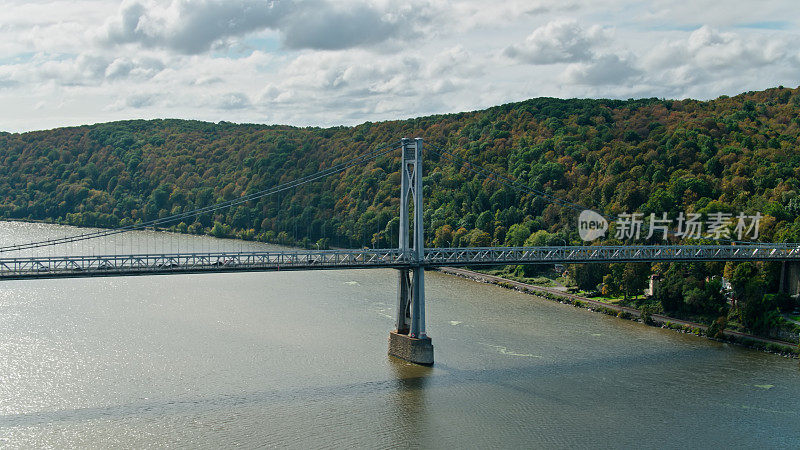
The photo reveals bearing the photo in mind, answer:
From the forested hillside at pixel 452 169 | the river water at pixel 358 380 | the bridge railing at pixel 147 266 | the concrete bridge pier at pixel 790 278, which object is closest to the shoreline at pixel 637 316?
the river water at pixel 358 380

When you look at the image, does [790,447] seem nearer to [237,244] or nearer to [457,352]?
[457,352]

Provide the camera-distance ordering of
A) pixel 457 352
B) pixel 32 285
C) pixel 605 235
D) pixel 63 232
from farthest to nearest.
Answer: pixel 63 232 → pixel 605 235 → pixel 32 285 → pixel 457 352

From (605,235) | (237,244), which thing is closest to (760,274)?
(605,235)

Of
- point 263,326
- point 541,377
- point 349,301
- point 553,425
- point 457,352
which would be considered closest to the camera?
point 553,425

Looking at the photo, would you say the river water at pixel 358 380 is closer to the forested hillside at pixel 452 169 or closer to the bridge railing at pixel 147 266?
the bridge railing at pixel 147 266

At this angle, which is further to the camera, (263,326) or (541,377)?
(263,326)

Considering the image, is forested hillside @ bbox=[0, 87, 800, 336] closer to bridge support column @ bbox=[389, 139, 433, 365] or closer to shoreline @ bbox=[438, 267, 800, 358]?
shoreline @ bbox=[438, 267, 800, 358]

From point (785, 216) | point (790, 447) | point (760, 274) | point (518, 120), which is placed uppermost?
point (518, 120)

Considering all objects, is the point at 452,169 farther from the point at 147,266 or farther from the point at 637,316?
the point at 147,266
